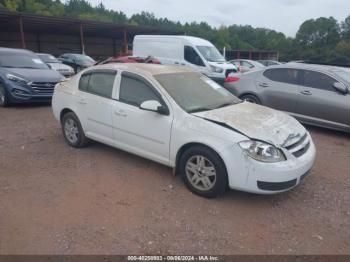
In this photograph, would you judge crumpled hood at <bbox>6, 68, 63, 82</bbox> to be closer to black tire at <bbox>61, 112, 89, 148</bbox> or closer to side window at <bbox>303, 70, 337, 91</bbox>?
black tire at <bbox>61, 112, 89, 148</bbox>

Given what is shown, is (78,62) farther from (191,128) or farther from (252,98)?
(191,128)

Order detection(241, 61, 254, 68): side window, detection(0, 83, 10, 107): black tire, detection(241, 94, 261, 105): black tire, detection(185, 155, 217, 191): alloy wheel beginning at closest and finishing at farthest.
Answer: detection(185, 155, 217, 191): alloy wheel < detection(241, 94, 261, 105): black tire < detection(0, 83, 10, 107): black tire < detection(241, 61, 254, 68): side window

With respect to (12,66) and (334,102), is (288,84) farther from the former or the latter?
(12,66)

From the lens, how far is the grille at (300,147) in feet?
11.8

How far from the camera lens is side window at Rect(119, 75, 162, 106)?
4.21 m

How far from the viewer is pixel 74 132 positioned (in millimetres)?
5316

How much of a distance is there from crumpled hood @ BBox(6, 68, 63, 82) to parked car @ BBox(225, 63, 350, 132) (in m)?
5.30

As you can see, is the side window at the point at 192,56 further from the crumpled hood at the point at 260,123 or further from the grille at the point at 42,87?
the crumpled hood at the point at 260,123

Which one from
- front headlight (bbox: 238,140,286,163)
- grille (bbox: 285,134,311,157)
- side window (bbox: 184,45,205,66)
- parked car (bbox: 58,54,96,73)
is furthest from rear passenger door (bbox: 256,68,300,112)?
parked car (bbox: 58,54,96,73)

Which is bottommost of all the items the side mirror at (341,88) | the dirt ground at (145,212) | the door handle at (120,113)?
the dirt ground at (145,212)

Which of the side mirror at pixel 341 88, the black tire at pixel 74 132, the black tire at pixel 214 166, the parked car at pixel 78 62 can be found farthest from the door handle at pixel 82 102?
the parked car at pixel 78 62

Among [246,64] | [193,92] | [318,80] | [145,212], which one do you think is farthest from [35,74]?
[246,64]

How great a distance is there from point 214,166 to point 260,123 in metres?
0.82

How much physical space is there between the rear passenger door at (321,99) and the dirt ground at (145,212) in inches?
64.1
